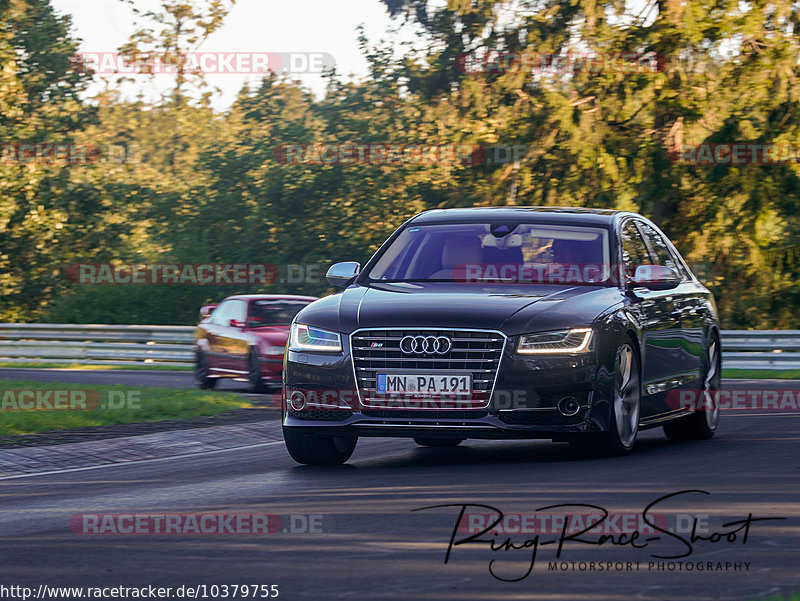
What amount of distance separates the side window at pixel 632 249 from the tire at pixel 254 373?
34.1 ft

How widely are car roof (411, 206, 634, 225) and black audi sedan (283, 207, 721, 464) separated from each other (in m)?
0.02

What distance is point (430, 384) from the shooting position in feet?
29.8

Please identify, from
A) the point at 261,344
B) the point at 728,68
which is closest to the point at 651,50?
the point at 728,68

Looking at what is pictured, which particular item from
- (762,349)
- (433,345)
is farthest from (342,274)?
(762,349)

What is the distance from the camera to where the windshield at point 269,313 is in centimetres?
2169

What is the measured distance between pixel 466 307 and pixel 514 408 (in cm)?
74

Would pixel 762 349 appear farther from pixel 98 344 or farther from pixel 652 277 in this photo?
pixel 652 277

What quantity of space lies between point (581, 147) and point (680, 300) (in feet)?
60.9

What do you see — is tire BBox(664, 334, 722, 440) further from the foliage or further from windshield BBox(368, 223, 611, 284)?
the foliage

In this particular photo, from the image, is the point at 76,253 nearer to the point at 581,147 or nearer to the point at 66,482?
the point at 581,147

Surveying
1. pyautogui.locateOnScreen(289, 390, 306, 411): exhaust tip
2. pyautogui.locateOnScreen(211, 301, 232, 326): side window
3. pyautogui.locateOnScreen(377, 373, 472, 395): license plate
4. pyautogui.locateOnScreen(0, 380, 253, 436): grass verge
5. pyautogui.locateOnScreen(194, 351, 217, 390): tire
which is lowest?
pyautogui.locateOnScreen(194, 351, 217, 390): tire

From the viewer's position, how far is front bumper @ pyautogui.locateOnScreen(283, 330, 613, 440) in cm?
905

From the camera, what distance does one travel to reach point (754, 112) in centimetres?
2923

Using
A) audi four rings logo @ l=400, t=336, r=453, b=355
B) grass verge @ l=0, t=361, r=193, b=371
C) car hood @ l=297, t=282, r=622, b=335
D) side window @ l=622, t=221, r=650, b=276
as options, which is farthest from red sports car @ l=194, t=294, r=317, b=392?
audi four rings logo @ l=400, t=336, r=453, b=355
